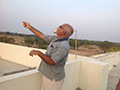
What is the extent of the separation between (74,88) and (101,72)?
0.78m

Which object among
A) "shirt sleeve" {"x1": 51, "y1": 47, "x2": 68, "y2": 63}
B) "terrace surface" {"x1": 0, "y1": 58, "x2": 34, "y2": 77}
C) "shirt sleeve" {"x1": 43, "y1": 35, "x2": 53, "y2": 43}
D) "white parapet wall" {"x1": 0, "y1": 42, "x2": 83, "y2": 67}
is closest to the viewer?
"shirt sleeve" {"x1": 51, "y1": 47, "x2": 68, "y2": 63}

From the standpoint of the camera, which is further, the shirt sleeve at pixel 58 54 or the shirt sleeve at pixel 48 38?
the shirt sleeve at pixel 48 38

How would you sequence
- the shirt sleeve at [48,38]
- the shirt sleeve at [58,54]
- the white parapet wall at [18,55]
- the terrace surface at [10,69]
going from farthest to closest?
the white parapet wall at [18,55], the terrace surface at [10,69], the shirt sleeve at [48,38], the shirt sleeve at [58,54]

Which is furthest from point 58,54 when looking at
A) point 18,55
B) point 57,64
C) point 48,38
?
point 18,55

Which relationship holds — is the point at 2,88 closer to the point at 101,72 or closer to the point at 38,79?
the point at 38,79

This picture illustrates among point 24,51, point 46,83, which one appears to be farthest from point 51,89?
point 24,51

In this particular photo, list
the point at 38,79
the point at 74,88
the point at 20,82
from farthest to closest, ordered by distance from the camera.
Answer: the point at 74,88 → the point at 38,79 → the point at 20,82

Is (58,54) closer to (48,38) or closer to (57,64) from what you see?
(57,64)

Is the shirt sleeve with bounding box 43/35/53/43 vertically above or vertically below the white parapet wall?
above

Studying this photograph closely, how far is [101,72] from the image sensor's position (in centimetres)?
252

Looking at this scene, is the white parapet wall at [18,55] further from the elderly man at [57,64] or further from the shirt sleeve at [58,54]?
the shirt sleeve at [58,54]

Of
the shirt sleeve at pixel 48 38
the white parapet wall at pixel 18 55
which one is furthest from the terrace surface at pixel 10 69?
the shirt sleeve at pixel 48 38

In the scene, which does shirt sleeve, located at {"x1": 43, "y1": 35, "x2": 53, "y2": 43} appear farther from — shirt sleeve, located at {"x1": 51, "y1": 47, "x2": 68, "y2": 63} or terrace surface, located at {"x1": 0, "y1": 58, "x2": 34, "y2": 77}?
terrace surface, located at {"x1": 0, "y1": 58, "x2": 34, "y2": 77}

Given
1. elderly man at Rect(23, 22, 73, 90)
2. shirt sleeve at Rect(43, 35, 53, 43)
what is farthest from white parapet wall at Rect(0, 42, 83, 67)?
elderly man at Rect(23, 22, 73, 90)
